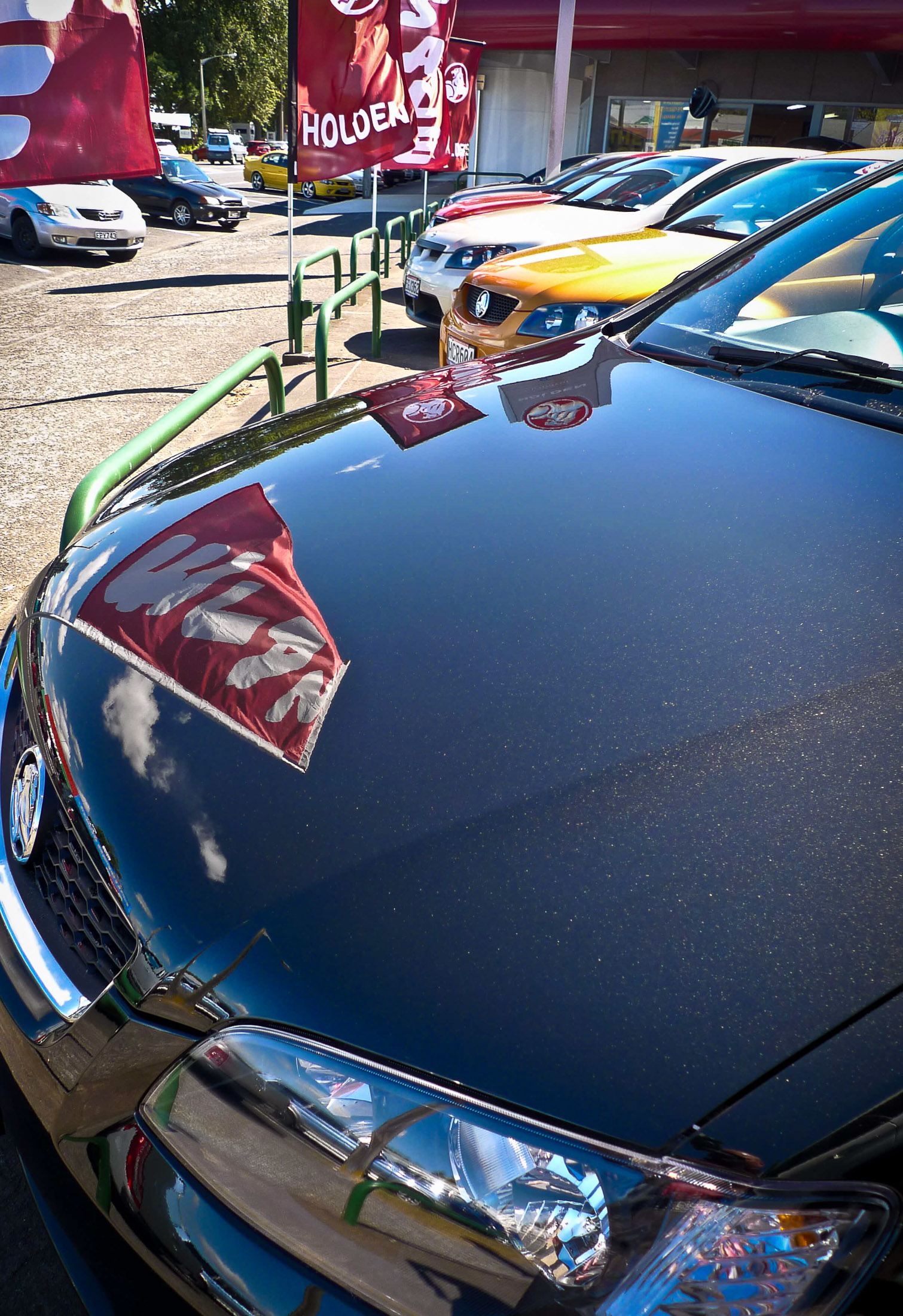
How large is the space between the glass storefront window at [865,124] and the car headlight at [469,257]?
46.1 feet

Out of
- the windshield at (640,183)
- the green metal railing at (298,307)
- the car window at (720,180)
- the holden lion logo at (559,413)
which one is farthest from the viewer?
the windshield at (640,183)

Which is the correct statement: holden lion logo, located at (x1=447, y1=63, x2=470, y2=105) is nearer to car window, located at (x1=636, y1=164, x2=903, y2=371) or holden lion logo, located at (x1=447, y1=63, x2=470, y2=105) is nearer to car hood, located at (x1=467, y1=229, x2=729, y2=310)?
car hood, located at (x1=467, y1=229, x2=729, y2=310)

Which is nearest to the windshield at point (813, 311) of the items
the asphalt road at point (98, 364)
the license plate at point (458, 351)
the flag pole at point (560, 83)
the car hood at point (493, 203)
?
the asphalt road at point (98, 364)

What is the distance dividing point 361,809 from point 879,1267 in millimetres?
664

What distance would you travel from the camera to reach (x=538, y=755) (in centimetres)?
112

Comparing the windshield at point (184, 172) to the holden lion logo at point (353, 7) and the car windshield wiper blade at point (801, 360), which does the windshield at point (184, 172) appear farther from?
the car windshield wiper blade at point (801, 360)

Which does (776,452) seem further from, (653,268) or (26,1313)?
(653,268)

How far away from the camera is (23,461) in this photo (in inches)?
201

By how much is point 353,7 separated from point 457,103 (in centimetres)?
376

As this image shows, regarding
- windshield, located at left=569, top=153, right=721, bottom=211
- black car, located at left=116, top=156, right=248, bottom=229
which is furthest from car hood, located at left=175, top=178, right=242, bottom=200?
windshield, located at left=569, top=153, right=721, bottom=211

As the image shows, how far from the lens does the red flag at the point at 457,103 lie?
905 cm

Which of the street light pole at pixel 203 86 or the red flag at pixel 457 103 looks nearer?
the red flag at pixel 457 103

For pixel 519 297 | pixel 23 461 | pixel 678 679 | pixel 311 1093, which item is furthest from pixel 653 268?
pixel 311 1093

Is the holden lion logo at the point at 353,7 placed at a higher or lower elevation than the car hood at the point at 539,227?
higher
